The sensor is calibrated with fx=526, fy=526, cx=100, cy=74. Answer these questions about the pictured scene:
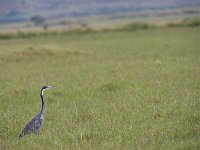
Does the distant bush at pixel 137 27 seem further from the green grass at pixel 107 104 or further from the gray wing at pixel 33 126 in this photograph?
the gray wing at pixel 33 126

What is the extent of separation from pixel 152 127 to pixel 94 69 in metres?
10.8

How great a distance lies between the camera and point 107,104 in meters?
13.2

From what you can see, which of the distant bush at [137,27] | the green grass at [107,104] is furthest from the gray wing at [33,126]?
the distant bush at [137,27]

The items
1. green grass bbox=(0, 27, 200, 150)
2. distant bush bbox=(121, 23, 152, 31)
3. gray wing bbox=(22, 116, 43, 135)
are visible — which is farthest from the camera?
distant bush bbox=(121, 23, 152, 31)

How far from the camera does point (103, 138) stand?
10062mm

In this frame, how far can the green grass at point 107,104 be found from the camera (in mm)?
9883

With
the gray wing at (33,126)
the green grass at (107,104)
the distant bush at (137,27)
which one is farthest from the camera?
the distant bush at (137,27)

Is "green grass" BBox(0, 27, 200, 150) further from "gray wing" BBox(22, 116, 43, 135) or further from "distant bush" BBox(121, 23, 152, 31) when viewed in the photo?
"distant bush" BBox(121, 23, 152, 31)

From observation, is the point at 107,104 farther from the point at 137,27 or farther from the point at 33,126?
the point at 137,27

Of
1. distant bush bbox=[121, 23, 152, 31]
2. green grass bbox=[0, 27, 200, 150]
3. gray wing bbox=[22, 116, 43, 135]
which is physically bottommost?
distant bush bbox=[121, 23, 152, 31]

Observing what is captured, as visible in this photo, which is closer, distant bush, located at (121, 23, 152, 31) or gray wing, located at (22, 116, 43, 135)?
gray wing, located at (22, 116, 43, 135)

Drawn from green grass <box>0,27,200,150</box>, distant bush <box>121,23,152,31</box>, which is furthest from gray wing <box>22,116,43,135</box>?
distant bush <box>121,23,152,31</box>

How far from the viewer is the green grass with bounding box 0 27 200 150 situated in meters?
9.88

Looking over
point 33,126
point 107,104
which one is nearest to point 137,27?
point 107,104
